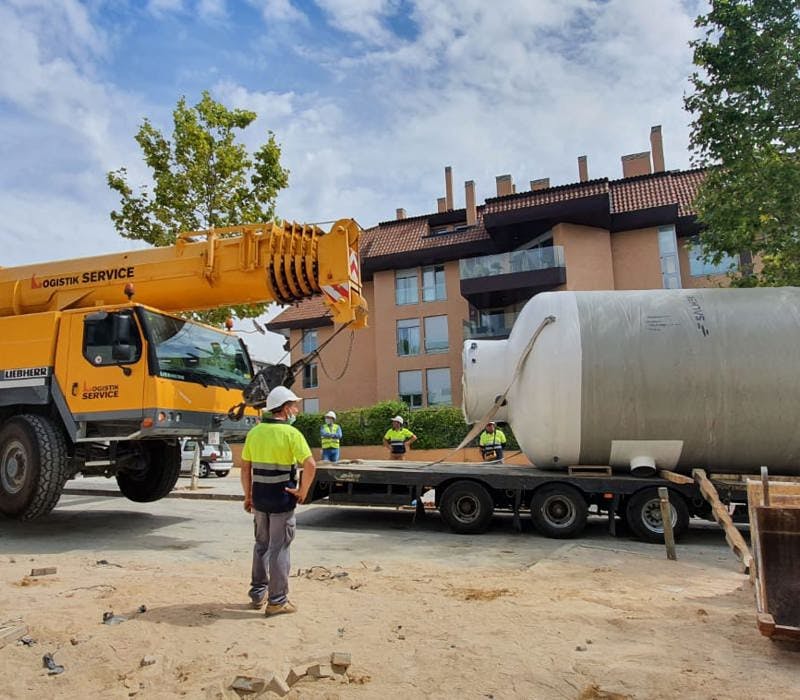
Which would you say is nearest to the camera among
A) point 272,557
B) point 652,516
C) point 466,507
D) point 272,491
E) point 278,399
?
point 272,557

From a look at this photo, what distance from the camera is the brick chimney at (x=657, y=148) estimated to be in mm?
31375

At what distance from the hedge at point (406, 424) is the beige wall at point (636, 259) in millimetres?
9956

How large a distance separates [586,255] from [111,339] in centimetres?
2332

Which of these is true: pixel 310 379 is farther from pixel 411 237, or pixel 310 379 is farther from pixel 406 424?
pixel 406 424

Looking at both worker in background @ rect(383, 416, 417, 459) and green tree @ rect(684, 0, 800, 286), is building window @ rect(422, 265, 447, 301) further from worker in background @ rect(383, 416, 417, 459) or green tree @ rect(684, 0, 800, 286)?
green tree @ rect(684, 0, 800, 286)

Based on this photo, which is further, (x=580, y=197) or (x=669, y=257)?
(x=669, y=257)

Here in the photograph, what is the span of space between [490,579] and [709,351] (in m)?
4.66

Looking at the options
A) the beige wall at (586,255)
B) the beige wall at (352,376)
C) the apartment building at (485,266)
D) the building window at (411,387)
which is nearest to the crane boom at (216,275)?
the apartment building at (485,266)

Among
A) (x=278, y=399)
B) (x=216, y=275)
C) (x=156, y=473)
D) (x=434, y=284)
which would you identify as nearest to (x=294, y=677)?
(x=278, y=399)

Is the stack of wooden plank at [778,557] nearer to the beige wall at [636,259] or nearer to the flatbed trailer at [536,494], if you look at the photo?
the flatbed trailer at [536,494]

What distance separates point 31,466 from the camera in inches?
312

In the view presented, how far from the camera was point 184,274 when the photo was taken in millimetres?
9008

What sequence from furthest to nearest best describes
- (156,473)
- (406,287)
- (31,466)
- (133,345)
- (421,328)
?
(406,287)
(421,328)
(156,473)
(133,345)
(31,466)

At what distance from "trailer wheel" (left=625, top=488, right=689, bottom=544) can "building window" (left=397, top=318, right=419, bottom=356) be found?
23211 millimetres
